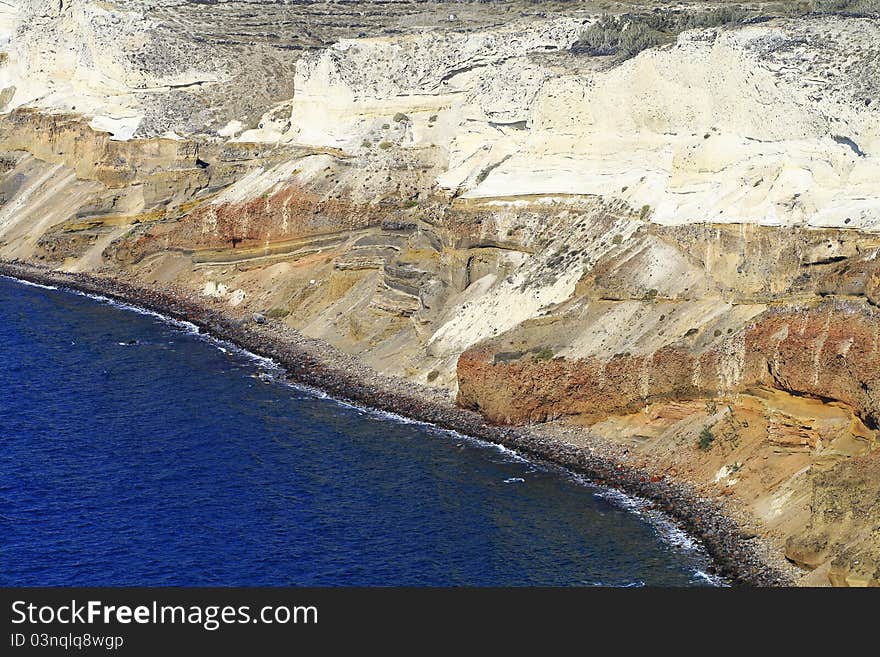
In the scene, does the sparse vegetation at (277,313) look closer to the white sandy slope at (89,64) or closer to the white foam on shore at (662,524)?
the white sandy slope at (89,64)

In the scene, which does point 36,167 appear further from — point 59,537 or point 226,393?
point 59,537

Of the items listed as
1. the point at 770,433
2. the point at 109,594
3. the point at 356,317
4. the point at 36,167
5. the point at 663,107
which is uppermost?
the point at 36,167

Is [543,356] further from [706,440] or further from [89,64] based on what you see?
[89,64]

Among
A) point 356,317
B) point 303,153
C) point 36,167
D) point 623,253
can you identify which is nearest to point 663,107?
point 623,253

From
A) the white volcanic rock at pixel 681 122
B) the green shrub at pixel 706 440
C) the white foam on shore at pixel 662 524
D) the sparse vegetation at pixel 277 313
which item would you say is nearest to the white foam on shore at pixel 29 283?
the sparse vegetation at pixel 277 313

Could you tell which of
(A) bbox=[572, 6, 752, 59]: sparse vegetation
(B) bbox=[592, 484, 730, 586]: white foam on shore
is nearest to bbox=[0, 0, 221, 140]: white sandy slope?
(A) bbox=[572, 6, 752, 59]: sparse vegetation

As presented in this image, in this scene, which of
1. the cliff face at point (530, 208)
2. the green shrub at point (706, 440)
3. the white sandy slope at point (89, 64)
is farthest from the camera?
the white sandy slope at point (89, 64)
